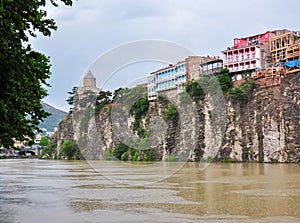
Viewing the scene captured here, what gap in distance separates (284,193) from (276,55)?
3359 centimetres

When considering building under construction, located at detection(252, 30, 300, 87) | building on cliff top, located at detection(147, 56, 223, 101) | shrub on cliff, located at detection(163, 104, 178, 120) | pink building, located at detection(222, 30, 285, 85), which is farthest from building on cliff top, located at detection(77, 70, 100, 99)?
building under construction, located at detection(252, 30, 300, 87)

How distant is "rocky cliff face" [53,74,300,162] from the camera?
129 feet

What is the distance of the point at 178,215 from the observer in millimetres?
9664

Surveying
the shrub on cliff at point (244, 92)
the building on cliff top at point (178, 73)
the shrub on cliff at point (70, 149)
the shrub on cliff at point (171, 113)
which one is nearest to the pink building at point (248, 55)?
the shrub on cliff at point (244, 92)

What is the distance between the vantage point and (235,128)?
4431 centimetres

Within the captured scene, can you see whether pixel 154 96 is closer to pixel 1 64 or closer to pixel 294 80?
pixel 294 80

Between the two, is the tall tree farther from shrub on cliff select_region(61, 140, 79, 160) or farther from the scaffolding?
shrub on cliff select_region(61, 140, 79, 160)

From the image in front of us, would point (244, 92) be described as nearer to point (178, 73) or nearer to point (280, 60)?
point (280, 60)

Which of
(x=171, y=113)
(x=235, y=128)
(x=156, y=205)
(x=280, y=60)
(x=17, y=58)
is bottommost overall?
(x=156, y=205)

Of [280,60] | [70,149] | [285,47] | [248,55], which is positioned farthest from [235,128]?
[70,149]

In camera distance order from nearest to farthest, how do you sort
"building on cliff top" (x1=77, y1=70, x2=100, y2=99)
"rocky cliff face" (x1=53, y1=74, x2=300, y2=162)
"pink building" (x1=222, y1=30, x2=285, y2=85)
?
"rocky cliff face" (x1=53, y1=74, x2=300, y2=162) → "pink building" (x1=222, y1=30, x2=285, y2=85) → "building on cliff top" (x1=77, y1=70, x2=100, y2=99)

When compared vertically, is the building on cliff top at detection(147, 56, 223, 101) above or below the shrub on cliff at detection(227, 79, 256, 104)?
above

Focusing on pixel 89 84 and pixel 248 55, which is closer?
pixel 248 55

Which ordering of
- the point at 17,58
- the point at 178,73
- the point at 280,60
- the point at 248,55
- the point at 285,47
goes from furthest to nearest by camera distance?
the point at 178,73 < the point at 248,55 < the point at 280,60 < the point at 285,47 < the point at 17,58
